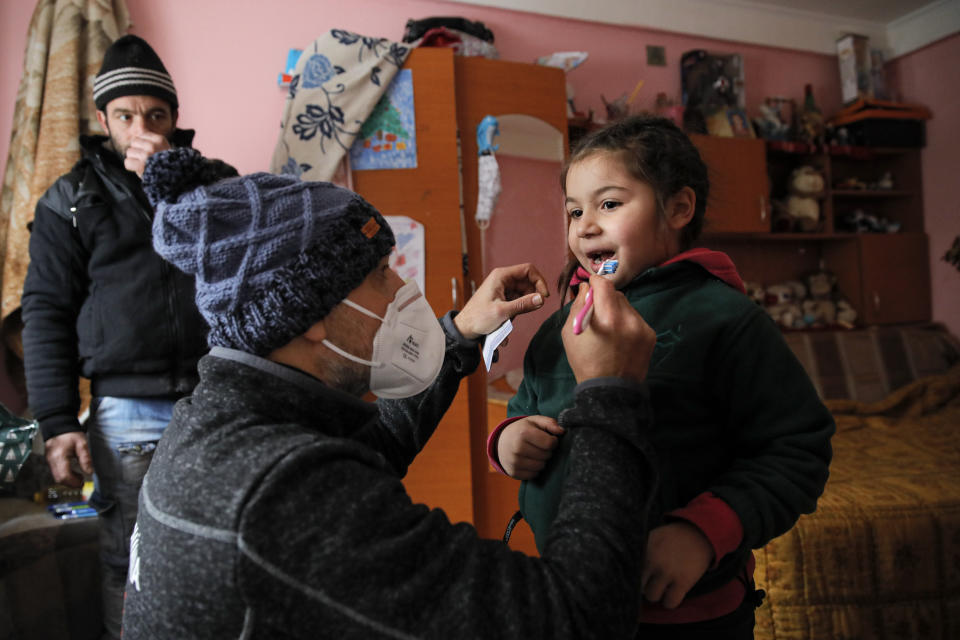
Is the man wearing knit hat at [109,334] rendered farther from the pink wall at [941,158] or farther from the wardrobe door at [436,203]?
the pink wall at [941,158]

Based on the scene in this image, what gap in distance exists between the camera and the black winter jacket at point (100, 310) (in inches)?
55.3

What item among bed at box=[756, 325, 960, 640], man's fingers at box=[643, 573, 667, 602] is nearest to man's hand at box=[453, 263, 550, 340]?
man's fingers at box=[643, 573, 667, 602]

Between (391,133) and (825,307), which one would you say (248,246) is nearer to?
(391,133)

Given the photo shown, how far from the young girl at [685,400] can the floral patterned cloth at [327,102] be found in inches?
58.9

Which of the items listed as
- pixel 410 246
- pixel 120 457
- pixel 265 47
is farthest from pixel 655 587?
pixel 265 47

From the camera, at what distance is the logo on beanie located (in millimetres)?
690

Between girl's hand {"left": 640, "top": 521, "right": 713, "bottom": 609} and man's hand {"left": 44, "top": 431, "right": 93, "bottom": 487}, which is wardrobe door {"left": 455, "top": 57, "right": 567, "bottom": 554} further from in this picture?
girl's hand {"left": 640, "top": 521, "right": 713, "bottom": 609}

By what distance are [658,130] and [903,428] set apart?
2635 millimetres

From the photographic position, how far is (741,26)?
3574mm

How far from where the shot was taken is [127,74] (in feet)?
4.92

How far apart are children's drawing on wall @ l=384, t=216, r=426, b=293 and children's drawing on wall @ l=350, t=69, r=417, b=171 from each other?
0.71 feet

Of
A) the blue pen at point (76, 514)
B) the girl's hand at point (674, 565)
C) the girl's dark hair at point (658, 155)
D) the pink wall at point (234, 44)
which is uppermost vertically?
the pink wall at point (234, 44)

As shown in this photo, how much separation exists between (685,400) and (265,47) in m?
2.61

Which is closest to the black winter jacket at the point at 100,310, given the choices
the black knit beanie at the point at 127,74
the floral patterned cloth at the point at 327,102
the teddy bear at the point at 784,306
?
the black knit beanie at the point at 127,74
